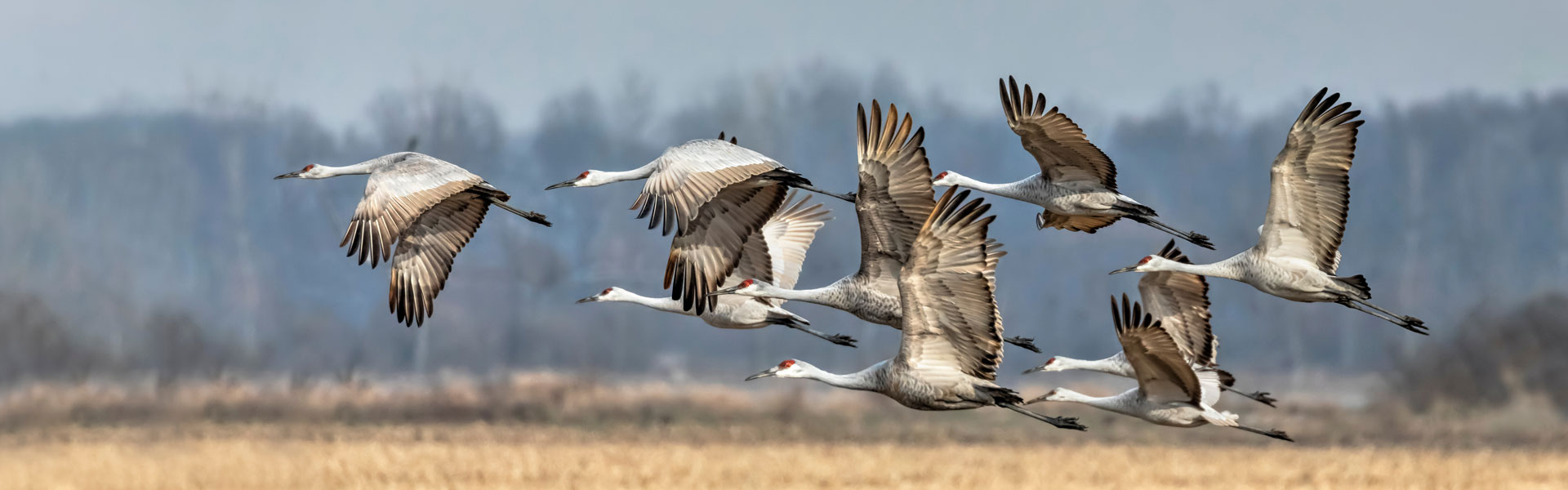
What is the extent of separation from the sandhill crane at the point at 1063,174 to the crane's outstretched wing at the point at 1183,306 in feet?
3.60

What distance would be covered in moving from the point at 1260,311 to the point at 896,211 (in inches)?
1325

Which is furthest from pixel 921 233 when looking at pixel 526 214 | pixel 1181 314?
pixel 1181 314

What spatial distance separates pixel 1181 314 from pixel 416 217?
18.9 ft

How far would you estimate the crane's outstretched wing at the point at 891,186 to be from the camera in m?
10.7

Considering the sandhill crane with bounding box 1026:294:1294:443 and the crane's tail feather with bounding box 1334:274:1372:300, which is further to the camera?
the sandhill crane with bounding box 1026:294:1294:443

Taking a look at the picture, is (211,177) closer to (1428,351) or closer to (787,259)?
(1428,351)

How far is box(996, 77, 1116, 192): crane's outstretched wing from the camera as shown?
10.9 meters

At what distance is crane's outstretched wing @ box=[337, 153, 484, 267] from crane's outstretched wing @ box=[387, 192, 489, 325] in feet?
1.39

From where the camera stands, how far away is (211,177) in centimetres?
4512

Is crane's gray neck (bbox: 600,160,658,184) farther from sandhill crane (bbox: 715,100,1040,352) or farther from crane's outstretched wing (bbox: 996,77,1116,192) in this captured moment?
crane's outstretched wing (bbox: 996,77,1116,192)

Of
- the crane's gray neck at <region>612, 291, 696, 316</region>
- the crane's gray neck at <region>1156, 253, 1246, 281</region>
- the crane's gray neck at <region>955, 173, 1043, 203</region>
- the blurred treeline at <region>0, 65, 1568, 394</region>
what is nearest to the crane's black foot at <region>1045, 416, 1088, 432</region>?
the crane's gray neck at <region>1156, 253, 1246, 281</region>

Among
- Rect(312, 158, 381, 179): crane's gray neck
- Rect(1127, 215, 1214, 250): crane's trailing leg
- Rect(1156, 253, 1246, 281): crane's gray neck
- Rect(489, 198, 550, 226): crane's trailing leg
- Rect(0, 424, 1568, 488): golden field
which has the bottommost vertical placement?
Rect(0, 424, 1568, 488): golden field

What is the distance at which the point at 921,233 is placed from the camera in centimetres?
999

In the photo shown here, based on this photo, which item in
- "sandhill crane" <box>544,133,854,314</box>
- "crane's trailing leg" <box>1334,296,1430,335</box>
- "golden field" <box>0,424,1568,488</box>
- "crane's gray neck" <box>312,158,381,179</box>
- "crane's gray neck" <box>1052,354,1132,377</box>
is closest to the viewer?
"sandhill crane" <box>544,133,854,314</box>
